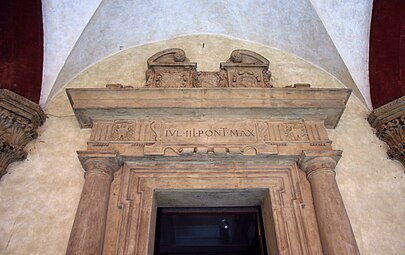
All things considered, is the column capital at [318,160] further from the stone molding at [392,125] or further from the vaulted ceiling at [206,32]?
the vaulted ceiling at [206,32]

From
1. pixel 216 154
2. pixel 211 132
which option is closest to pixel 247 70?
pixel 211 132

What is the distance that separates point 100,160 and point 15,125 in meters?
1.11

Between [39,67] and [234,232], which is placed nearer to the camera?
[39,67]

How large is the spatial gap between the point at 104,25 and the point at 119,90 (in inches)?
55.6

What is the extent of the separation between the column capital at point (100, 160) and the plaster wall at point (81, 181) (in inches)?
11.4

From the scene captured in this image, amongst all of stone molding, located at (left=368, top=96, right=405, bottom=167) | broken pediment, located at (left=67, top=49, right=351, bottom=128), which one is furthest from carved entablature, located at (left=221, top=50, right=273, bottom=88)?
stone molding, located at (left=368, top=96, right=405, bottom=167)

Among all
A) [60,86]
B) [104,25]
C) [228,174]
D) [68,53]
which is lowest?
[228,174]

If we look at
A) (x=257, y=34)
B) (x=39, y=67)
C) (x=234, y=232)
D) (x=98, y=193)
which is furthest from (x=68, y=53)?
(x=234, y=232)

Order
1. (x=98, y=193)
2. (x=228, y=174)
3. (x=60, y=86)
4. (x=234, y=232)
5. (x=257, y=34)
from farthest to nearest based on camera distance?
(x=234, y=232), (x=257, y=34), (x=60, y=86), (x=228, y=174), (x=98, y=193)

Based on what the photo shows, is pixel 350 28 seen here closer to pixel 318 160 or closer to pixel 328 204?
pixel 318 160

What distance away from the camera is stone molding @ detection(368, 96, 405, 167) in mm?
4109

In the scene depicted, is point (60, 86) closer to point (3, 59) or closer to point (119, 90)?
point (3, 59)

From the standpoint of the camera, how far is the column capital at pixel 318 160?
3.76m

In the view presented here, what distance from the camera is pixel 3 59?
4449 millimetres
